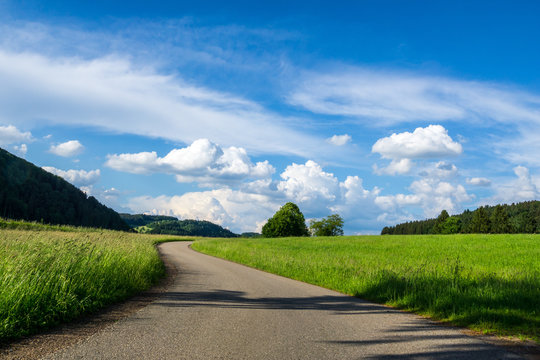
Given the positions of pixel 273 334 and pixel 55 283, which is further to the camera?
pixel 55 283

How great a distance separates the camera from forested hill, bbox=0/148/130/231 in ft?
350

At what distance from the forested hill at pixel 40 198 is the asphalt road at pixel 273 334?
109m

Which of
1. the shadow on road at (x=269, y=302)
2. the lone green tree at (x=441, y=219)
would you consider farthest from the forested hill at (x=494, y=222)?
the shadow on road at (x=269, y=302)

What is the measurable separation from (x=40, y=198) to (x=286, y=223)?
254ft

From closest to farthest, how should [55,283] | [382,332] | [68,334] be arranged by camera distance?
[68,334] < [382,332] < [55,283]

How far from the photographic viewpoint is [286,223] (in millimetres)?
95812

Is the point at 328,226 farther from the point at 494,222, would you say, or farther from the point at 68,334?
the point at 68,334

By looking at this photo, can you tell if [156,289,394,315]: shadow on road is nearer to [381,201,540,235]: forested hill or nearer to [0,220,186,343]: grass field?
[0,220,186,343]: grass field

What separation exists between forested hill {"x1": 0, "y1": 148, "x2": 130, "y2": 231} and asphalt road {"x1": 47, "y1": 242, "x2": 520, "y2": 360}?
108885mm

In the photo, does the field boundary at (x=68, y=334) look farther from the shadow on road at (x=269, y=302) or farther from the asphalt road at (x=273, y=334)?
the shadow on road at (x=269, y=302)

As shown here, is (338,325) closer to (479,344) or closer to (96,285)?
(479,344)

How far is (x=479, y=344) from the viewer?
6.42 meters

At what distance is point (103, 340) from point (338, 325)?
435 centimetres

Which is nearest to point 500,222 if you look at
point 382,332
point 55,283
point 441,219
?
point 441,219
